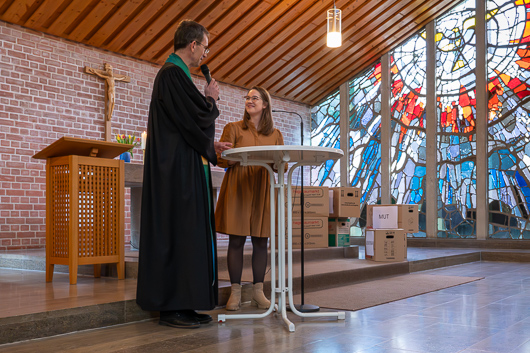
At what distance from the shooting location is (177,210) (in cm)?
281

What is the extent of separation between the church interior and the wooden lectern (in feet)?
0.04

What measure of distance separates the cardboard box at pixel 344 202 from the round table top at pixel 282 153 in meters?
3.24

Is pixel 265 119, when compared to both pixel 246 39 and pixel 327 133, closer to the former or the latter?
pixel 246 39

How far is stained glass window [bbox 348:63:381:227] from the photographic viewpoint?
9.45m

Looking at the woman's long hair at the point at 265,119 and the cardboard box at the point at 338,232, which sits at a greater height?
the woman's long hair at the point at 265,119

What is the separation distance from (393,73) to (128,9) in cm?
481

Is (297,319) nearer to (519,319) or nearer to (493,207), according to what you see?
(519,319)

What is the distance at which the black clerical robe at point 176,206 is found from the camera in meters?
2.76

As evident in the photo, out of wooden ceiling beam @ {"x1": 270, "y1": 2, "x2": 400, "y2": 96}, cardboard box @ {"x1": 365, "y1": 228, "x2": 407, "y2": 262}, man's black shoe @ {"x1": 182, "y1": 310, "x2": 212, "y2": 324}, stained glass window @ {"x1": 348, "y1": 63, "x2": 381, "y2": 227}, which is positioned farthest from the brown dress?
stained glass window @ {"x1": 348, "y1": 63, "x2": 381, "y2": 227}

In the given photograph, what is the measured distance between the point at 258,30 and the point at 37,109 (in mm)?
3151

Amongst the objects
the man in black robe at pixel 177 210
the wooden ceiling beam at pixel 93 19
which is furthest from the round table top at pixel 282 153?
the wooden ceiling beam at pixel 93 19

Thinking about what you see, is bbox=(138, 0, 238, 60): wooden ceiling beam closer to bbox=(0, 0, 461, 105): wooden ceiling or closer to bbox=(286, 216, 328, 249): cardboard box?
bbox=(0, 0, 461, 105): wooden ceiling

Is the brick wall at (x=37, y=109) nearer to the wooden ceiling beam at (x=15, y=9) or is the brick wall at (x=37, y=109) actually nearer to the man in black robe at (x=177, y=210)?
the wooden ceiling beam at (x=15, y=9)

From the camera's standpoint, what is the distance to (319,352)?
2.30 m
